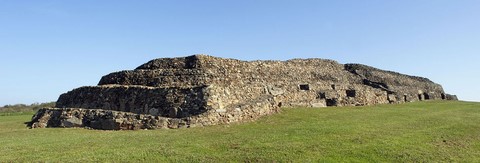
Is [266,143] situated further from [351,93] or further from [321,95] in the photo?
[351,93]

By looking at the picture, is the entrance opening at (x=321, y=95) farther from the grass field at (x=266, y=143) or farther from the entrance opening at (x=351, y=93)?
the grass field at (x=266, y=143)

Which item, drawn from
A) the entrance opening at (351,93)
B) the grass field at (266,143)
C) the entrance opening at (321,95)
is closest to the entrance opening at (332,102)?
the entrance opening at (321,95)

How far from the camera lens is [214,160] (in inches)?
433

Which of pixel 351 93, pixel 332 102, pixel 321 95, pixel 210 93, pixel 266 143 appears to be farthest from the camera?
pixel 351 93

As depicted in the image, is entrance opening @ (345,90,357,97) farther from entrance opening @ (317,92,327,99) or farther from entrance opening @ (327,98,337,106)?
entrance opening @ (317,92,327,99)

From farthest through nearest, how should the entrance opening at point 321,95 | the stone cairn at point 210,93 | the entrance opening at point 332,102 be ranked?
1. the entrance opening at point 321,95
2. the entrance opening at point 332,102
3. the stone cairn at point 210,93

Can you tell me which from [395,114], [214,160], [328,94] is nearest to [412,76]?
[328,94]

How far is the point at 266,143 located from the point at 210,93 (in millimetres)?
6796

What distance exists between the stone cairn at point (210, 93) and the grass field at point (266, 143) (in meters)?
1.19

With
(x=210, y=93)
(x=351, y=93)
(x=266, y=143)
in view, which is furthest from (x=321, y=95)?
(x=266, y=143)

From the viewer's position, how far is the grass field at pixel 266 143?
450 inches

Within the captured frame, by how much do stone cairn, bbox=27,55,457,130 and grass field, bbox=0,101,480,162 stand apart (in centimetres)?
119

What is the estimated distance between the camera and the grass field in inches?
450

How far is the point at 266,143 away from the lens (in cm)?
1327
